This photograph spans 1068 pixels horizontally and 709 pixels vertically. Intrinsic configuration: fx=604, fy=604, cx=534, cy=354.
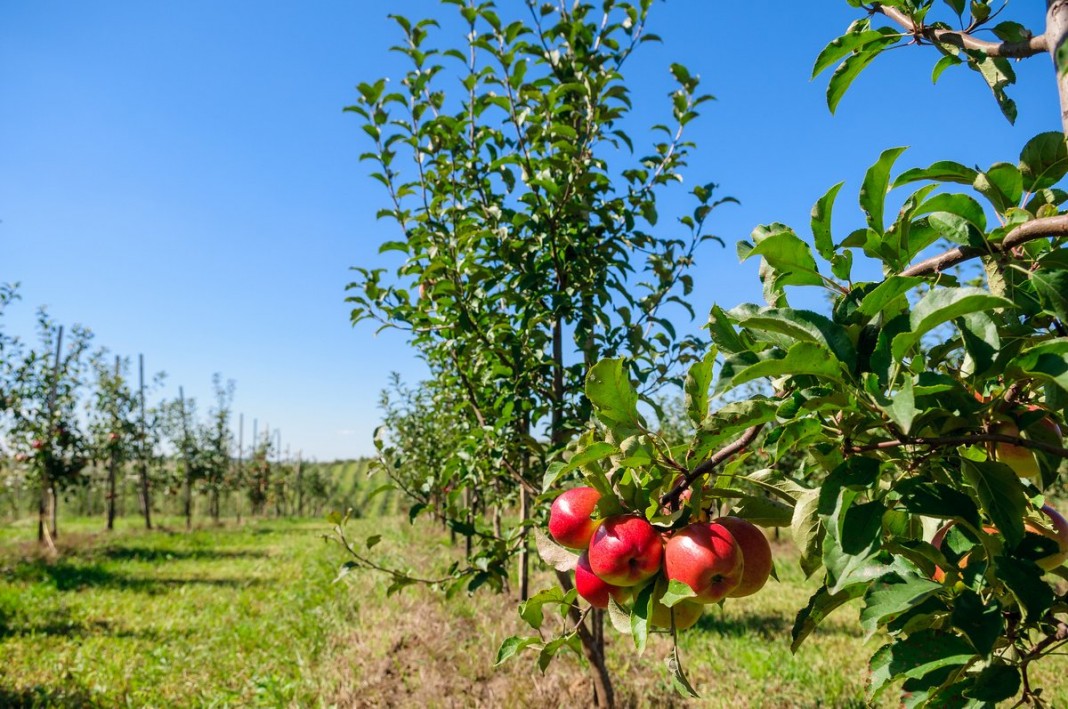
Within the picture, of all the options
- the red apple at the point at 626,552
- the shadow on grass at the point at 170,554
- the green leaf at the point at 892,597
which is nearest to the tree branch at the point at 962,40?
the green leaf at the point at 892,597

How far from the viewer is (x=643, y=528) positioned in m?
0.83

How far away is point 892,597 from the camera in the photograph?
2.27ft

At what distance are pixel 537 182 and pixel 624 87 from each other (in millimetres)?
606

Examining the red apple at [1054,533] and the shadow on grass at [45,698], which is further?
the shadow on grass at [45,698]

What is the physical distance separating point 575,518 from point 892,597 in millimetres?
423

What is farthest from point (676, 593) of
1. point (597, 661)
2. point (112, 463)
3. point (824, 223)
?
point (112, 463)

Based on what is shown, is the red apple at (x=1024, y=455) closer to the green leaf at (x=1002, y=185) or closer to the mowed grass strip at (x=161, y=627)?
the green leaf at (x=1002, y=185)

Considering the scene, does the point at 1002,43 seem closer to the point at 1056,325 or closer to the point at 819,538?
the point at 1056,325

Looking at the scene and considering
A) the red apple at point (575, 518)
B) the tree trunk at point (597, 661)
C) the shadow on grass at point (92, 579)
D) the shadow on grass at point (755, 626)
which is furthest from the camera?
the shadow on grass at point (92, 579)

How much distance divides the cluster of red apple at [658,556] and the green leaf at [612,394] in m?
0.16

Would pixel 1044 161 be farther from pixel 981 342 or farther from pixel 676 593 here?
pixel 676 593

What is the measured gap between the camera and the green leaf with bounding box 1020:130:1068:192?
753 millimetres

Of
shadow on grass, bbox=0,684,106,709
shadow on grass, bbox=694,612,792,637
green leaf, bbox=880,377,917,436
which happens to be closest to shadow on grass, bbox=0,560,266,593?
shadow on grass, bbox=0,684,106,709

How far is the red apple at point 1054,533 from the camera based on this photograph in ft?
2.78
